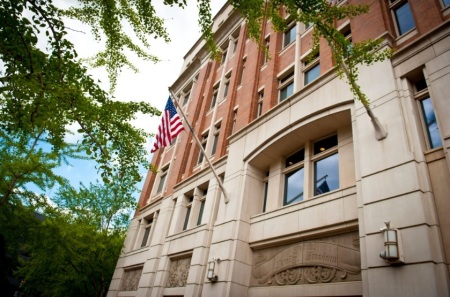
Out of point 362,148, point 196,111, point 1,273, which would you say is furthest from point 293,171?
point 1,273

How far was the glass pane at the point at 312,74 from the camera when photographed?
11.6m

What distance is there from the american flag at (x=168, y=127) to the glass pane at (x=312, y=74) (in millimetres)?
5491

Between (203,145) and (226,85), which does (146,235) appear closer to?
(203,145)

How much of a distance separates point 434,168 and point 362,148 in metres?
1.60

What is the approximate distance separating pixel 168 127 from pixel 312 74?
6247 mm

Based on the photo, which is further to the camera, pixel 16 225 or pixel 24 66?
pixel 16 225

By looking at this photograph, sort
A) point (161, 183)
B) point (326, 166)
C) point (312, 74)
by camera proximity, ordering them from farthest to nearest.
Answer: point (161, 183) → point (312, 74) → point (326, 166)

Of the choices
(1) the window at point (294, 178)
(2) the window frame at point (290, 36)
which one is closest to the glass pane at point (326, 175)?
(1) the window at point (294, 178)

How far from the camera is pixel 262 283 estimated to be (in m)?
8.99

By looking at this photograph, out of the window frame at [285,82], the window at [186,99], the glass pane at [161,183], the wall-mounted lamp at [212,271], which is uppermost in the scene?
the window at [186,99]

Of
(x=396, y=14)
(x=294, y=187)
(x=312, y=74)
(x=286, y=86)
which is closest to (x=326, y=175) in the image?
(x=294, y=187)

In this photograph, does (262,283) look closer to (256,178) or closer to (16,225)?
(256,178)

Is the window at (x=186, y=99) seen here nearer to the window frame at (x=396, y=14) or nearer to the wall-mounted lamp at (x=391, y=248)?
the window frame at (x=396, y=14)

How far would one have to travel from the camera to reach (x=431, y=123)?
22.4 feet
